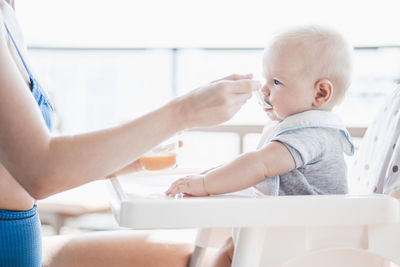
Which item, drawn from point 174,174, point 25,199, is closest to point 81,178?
point 25,199

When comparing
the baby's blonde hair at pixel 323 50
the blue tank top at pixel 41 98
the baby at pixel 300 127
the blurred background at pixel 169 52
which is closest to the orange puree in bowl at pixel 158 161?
the baby at pixel 300 127

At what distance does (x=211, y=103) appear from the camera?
79cm

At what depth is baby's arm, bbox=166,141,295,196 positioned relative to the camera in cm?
93

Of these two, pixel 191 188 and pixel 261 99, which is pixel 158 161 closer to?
pixel 191 188

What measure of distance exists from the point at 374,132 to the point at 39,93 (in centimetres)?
80

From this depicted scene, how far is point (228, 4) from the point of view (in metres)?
4.96

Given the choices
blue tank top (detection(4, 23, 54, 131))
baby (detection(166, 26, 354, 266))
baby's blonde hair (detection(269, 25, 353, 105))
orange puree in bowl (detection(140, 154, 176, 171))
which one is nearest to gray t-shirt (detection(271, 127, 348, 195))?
baby (detection(166, 26, 354, 266))

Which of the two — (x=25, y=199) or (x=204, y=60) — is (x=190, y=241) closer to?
(x=25, y=199)

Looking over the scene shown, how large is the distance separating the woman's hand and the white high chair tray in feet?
0.46

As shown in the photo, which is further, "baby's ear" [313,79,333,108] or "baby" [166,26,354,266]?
"baby's ear" [313,79,333,108]

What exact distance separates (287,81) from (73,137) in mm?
517

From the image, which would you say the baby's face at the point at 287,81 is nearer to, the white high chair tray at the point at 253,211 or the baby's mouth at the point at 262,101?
the baby's mouth at the point at 262,101

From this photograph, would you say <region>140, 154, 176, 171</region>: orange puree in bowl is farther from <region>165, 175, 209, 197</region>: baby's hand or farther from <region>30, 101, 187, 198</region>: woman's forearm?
<region>30, 101, 187, 198</region>: woman's forearm

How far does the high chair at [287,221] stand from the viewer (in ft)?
2.31
